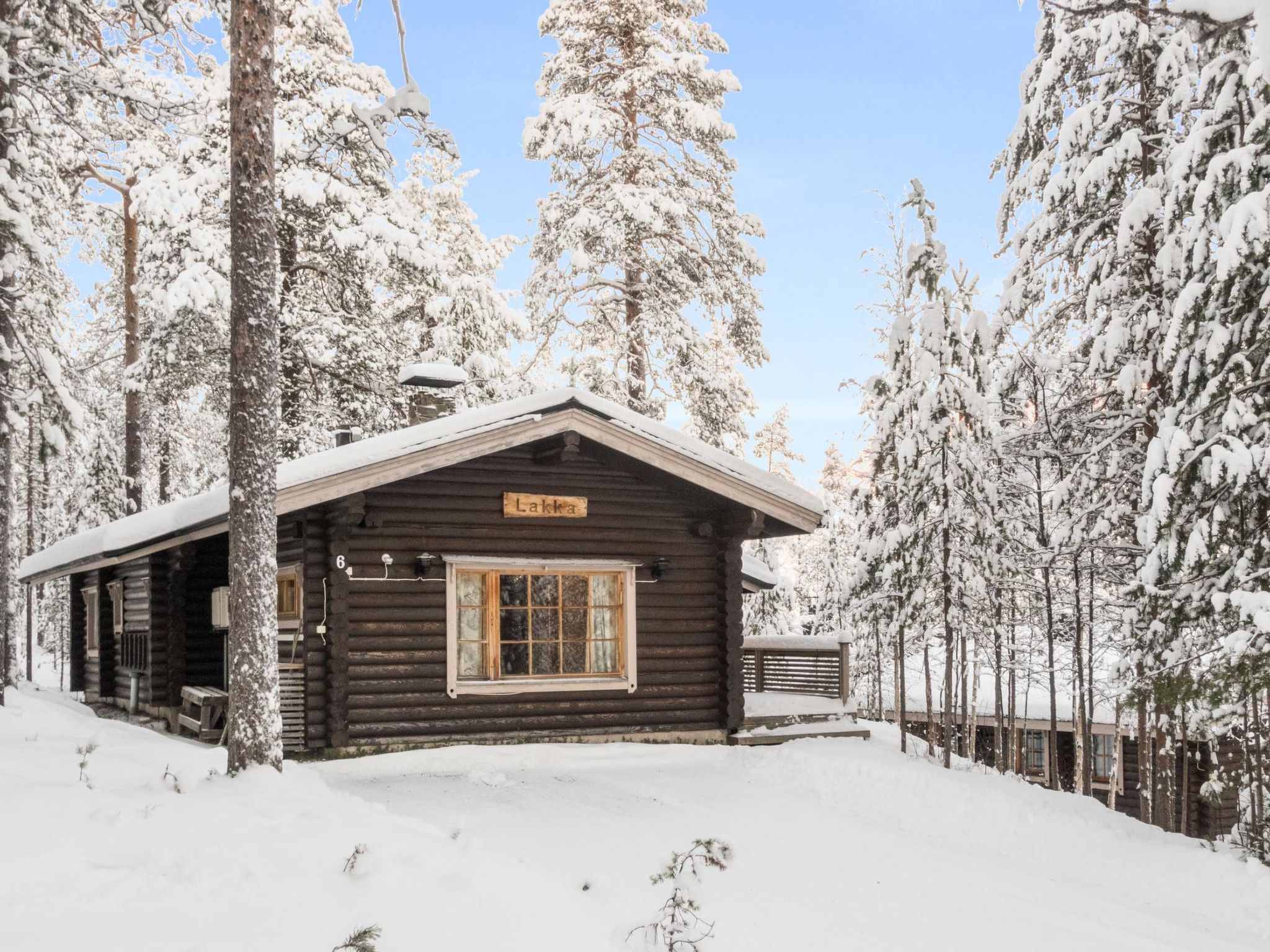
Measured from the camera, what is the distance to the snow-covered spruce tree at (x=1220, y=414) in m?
8.39

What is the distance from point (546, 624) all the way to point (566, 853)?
495 centimetres

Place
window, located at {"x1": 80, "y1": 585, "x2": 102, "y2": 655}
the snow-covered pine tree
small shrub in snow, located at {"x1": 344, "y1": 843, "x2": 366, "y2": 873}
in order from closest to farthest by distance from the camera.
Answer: small shrub in snow, located at {"x1": 344, "y1": 843, "x2": 366, "y2": 873}
window, located at {"x1": 80, "y1": 585, "x2": 102, "y2": 655}
the snow-covered pine tree

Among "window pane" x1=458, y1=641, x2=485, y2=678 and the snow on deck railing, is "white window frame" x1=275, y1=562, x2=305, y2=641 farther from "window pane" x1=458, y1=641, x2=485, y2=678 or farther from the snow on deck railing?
the snow on deck railing

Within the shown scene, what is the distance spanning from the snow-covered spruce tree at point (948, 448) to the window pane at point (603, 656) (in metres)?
3.85

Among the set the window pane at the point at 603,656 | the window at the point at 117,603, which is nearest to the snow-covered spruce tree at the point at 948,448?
the window pane at the point at 603,656

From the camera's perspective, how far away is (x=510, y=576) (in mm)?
12789

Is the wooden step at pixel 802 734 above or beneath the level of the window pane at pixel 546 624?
beneath

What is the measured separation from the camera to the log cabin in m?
11.8

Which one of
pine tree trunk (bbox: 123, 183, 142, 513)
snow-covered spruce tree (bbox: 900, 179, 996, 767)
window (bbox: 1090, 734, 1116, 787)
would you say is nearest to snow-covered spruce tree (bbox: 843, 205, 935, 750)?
snow-covered spruce tree (bbox: 900, 179, 996, 767)

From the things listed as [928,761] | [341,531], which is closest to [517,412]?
[341,531]

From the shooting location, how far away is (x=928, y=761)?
44.4ft

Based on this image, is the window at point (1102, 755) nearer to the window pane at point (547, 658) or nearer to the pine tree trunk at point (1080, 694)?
the pine tree trunk at point (1080, 694)

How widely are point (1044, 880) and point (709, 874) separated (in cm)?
312

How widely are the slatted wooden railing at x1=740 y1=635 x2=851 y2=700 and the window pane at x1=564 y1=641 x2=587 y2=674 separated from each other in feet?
9.95
